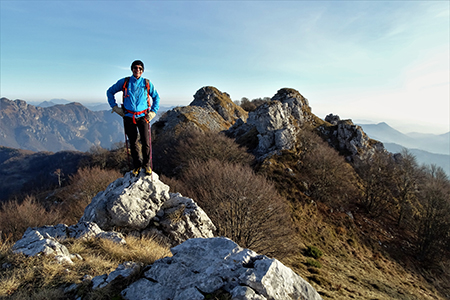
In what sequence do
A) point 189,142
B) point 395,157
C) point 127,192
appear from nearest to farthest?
point 127,192, point 189,142, point 395,157

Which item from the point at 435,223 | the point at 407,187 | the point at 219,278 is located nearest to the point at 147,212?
the point at 219,278

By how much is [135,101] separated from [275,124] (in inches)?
1591

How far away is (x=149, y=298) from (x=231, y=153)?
33.3 metres

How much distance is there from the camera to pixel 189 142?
41469 millimetres

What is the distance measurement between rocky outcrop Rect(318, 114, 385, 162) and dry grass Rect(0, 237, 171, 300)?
48.9 metres

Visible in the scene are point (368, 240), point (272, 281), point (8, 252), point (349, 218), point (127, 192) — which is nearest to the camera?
point (272, 281)

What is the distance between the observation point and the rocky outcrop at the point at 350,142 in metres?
45.2

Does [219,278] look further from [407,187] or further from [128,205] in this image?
[407,187]

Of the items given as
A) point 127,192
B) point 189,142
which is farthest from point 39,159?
point 127,192

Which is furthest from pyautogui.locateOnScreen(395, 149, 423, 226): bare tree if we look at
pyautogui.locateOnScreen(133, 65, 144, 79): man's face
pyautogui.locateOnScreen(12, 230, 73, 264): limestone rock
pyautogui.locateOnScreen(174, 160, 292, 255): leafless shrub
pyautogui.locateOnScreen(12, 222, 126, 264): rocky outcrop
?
pyautogui.locateOnScreen(12, 230, 73, 264): limestone rock

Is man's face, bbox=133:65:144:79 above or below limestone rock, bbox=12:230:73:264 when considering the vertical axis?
above

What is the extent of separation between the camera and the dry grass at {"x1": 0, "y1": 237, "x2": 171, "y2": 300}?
3980 mm

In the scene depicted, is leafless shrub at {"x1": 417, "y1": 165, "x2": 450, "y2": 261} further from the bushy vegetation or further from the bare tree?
the bare tree

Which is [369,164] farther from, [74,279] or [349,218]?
[74,279]
